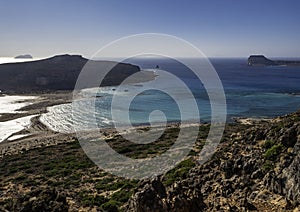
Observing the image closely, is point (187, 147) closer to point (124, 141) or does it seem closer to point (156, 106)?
point (124, 141)

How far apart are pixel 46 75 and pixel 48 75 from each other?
0.82 m

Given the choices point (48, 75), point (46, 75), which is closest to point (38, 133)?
point (46, 75)

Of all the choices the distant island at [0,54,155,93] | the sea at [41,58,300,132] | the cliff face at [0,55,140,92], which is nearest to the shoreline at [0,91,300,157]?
the sea at [41,58,300,132]

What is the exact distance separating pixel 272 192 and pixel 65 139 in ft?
127

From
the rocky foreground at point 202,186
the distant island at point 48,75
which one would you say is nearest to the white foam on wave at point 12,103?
the distant island at point 48,75

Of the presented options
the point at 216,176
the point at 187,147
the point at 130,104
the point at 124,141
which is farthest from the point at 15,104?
the point at 216,176

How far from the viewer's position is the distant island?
116m

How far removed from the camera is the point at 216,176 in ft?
51.3

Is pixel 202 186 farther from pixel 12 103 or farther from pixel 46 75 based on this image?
pixel 46 75

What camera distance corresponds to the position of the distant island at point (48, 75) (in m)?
116

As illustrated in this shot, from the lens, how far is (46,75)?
417 ft

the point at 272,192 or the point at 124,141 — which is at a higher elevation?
the point at 272,192

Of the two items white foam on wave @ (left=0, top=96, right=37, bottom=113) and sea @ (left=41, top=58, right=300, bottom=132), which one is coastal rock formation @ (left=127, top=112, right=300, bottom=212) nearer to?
sea @ (left=41, top=58, right=300, bottom=132)

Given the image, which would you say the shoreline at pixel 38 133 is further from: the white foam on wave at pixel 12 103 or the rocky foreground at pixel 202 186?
the rocky foreground at pixel 202 186
